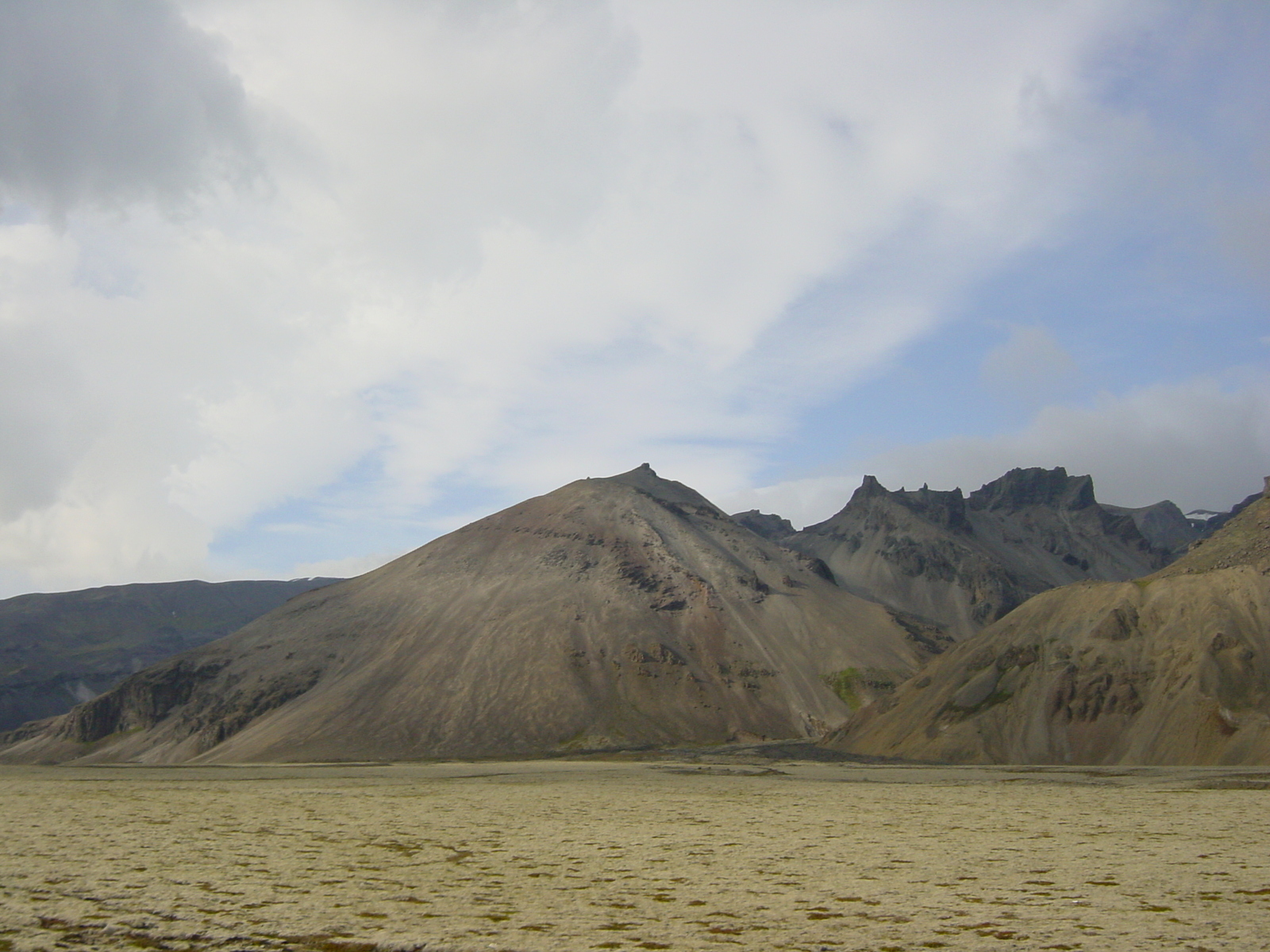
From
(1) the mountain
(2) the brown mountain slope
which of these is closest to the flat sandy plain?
(2) the brown mountain slope

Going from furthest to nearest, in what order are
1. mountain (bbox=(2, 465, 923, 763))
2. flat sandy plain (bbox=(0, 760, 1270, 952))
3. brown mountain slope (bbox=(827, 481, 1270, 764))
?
mountain (bbox=(2, 465, 923, 763)) < brown mountain slope (bbox=(827, 481, 1270, 764)) < flat sandy plain (bbox=(0, 760, 1270, 952))

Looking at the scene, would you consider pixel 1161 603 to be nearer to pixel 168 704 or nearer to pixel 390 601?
pixel 390 601

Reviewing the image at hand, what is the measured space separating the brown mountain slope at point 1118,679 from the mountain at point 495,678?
4339cm

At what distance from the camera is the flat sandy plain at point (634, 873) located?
16.9 meters

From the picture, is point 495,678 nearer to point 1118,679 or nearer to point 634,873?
point 1118,679

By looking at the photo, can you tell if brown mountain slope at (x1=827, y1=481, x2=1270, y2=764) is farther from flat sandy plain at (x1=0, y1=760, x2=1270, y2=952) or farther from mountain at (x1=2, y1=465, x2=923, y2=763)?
flat sandy plain at (x1=0, y1=760, x2=1270, y2=952)

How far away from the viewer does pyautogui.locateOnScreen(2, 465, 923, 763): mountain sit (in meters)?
153

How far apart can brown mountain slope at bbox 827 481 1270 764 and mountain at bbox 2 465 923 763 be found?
1708 inches

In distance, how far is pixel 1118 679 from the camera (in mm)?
105812

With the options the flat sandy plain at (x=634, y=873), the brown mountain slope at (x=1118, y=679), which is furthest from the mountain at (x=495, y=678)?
the flat sandy plain at (x=634, y=873)

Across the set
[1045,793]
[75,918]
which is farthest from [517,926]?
[1045,793]

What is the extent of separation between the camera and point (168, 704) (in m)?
182

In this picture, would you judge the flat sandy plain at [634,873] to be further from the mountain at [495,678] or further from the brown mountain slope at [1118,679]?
the mountain at [495,678]

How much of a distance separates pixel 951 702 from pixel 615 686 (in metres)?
66.8
